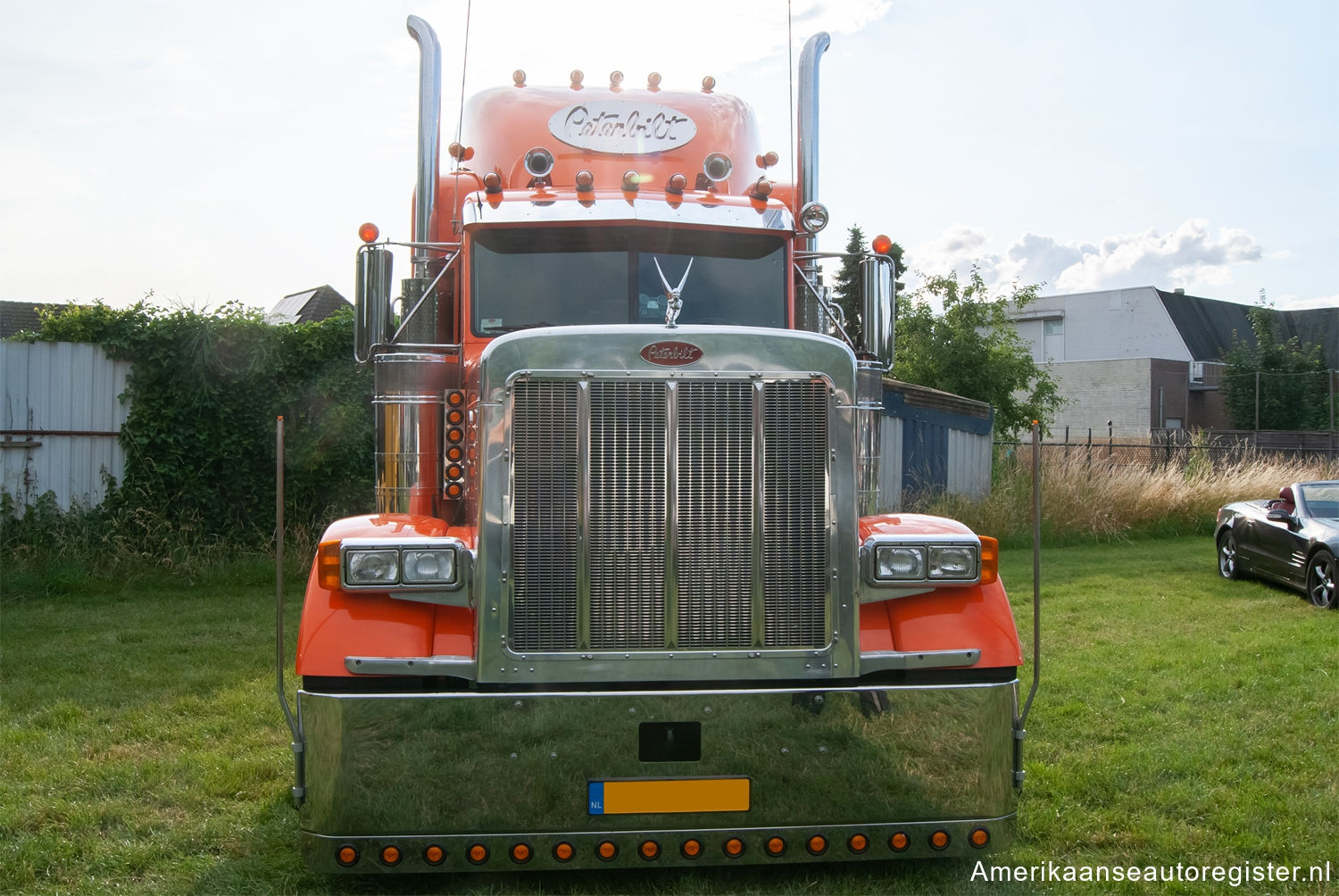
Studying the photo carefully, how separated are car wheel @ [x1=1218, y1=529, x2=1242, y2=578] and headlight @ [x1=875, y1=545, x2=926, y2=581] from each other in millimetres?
10964

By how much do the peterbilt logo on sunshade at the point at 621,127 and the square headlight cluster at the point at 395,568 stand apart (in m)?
3.40

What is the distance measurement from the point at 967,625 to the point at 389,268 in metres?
3.10

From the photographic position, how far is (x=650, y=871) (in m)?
4.33

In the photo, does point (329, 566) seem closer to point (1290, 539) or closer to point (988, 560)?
point (988, 560)

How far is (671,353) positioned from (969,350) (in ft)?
62.5

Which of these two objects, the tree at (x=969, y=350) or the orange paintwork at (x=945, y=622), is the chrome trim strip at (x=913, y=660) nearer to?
the orange paintwork at (x=945, y=622)

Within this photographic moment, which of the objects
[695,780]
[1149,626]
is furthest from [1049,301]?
[695,780]

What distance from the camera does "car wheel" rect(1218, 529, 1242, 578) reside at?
13547 millimetres

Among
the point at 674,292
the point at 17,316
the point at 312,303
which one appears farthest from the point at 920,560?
the point at 17,316

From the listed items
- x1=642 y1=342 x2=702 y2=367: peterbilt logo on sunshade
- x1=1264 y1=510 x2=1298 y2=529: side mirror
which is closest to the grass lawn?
x1=642 y1=342 x2=702 y2=367: peterbilt logo on sunshade

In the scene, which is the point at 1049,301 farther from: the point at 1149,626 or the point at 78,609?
the point at 78,609

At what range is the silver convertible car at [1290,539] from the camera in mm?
11594

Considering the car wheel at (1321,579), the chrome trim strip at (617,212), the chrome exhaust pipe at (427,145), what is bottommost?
the car wheel at (1321,579)

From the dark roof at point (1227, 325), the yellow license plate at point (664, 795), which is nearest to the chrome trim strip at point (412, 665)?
the yellow license plate at point (664, 795)
